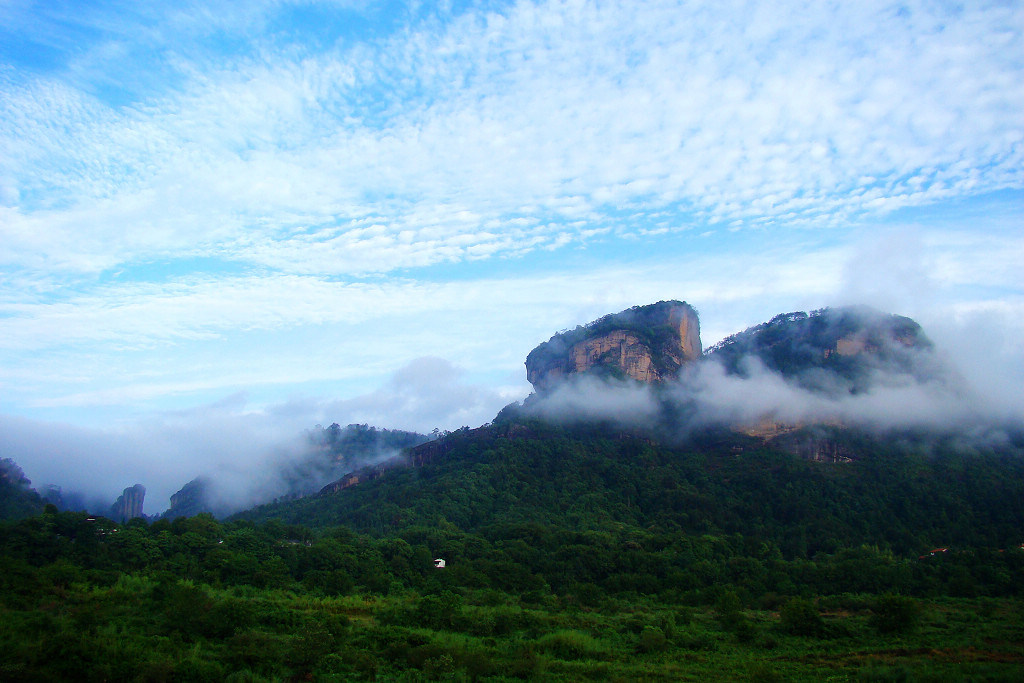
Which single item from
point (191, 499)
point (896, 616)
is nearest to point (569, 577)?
point (896, 616)

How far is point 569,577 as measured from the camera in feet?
197

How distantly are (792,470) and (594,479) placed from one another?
2836cm

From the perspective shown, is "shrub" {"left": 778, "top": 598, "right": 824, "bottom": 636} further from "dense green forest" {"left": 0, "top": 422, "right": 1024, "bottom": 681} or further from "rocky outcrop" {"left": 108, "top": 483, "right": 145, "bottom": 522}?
"rocky outcrop" {"left": 108, "top": 483, "right": 145, "bottom": 522}

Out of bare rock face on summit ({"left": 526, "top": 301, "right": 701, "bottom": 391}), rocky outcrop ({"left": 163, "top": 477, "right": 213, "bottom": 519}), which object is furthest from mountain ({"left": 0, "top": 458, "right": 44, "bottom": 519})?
bare rock face on summit ({"left": 526, "top": 301, "right": 701, "bottom": 391})

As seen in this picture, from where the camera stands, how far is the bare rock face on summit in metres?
130

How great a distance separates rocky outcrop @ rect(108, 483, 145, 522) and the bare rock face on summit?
8925cm

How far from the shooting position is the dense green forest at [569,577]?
2967 centimetres

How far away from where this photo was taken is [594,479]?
330ft

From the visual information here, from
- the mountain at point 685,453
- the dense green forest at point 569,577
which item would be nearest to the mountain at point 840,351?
the mountain at point 685,453

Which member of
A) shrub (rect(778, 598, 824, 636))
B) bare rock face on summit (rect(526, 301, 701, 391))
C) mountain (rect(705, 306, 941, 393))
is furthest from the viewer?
bare rock face on summit (rect(526, 301, 701, 391))

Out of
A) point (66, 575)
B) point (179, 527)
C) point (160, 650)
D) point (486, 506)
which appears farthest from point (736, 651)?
point (486, 506)

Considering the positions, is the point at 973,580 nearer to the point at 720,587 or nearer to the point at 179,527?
the point at 720,587

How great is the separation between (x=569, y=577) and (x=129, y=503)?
11757cm

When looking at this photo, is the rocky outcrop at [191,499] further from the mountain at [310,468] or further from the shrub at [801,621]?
the shrub at [801,621]
